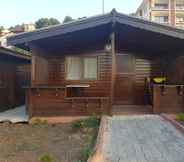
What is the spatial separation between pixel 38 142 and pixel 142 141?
94.9 inches

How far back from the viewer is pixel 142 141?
22.2ft

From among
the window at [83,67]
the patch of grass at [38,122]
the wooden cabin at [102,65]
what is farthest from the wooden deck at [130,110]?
the patch of grass at [38,122]

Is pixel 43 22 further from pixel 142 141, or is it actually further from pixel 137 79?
pixel 142 141

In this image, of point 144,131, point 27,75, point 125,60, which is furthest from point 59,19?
point 144,131

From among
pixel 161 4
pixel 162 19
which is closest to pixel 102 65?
pixel 162 19

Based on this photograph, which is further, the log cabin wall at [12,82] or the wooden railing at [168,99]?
the log cabin wall at [12,82]

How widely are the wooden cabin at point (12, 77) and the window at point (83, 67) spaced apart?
95.5 inches

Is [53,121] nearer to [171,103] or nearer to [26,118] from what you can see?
[26,118]

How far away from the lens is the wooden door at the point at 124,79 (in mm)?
12312

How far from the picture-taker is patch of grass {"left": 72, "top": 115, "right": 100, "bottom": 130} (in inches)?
346

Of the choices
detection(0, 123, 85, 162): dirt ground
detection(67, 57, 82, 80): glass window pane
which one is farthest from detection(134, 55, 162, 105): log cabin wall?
detection(0, 123, 85, 162): dirt ground

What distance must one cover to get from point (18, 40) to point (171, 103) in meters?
5.15

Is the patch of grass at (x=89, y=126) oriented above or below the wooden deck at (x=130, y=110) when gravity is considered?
below

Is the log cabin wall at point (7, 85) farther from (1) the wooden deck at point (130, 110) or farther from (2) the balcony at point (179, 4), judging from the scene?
(2) the balcony at point (179, 4)
